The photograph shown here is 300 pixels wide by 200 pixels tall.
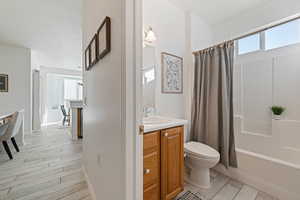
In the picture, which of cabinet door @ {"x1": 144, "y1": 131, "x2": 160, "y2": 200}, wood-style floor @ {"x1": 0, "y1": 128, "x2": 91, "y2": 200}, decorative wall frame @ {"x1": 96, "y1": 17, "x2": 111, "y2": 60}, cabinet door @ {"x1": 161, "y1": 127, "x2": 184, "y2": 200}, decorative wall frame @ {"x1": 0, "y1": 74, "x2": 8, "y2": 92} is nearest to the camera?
decorative wall frame @ {"x1": 96, "y1": 17, "x2": 111, "y2": 60}

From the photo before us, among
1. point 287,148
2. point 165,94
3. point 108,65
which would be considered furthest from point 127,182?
point 287,148

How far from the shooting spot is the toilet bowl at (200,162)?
63.6 inches

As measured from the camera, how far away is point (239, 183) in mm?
1814

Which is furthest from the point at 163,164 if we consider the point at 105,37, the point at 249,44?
the point at 249,44

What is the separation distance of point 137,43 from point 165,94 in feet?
4.38

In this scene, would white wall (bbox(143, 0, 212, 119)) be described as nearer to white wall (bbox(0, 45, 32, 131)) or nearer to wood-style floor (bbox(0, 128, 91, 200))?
wood-style floor (bbox(0, 128, 91, 200))

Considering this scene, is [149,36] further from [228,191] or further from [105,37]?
[228,191]

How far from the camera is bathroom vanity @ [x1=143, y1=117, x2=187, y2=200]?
48.4 inches

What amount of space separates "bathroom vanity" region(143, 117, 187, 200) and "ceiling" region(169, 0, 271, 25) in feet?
6.36

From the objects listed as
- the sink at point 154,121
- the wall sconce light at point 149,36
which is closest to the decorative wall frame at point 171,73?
the wall sconce light at point 149,36

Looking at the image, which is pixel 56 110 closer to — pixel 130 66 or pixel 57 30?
pixel 57 30

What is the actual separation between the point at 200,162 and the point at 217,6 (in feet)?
8.06

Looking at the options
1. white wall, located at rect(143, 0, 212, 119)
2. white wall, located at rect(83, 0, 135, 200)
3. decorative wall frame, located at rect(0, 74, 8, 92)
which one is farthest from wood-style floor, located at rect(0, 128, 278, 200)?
decorative wall frame, located at rect(0, 74, 8, 92)

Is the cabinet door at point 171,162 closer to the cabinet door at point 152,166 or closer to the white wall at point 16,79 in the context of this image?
the cabinet door at point 152,166
